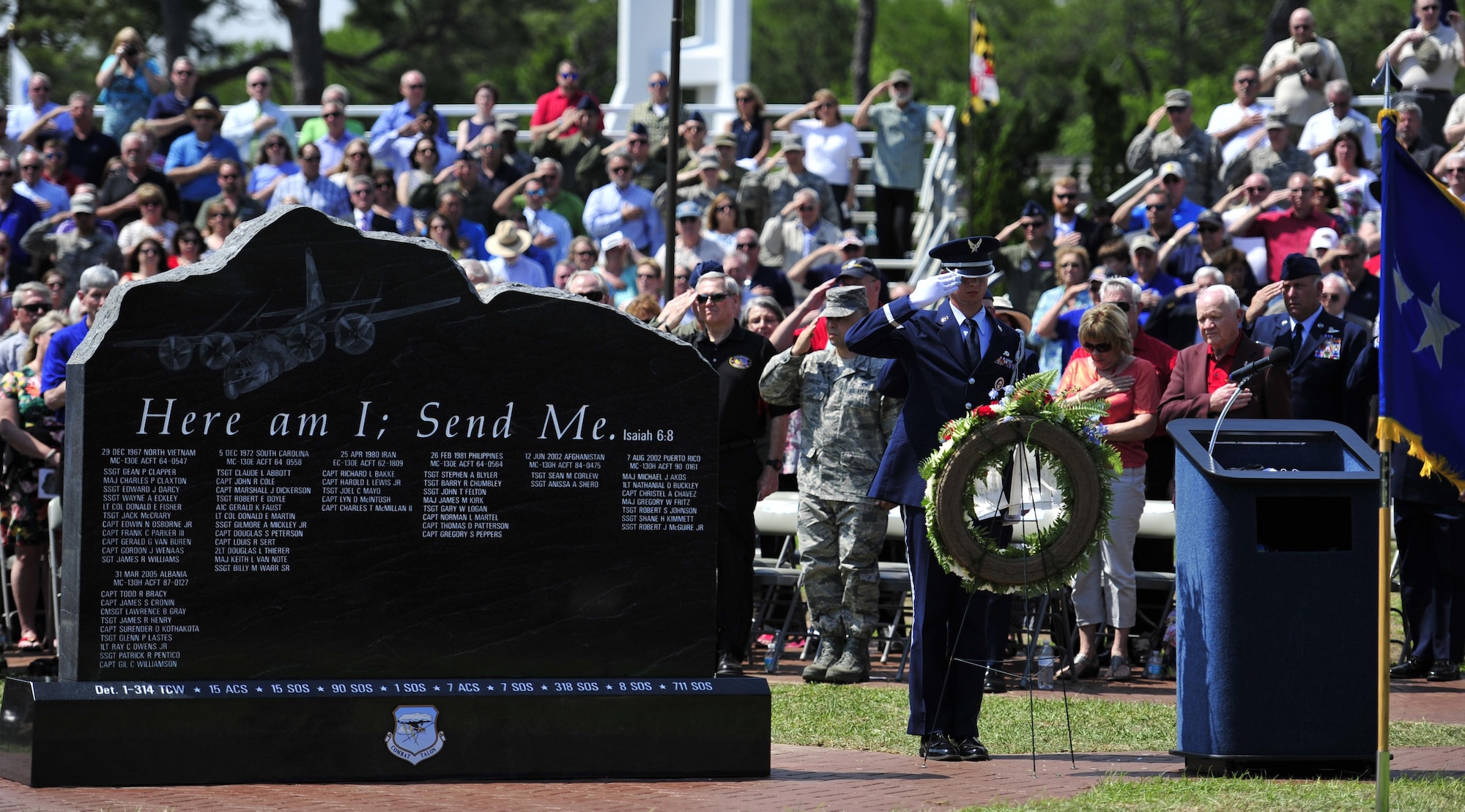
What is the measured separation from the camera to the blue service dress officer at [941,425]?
8266 millimetres

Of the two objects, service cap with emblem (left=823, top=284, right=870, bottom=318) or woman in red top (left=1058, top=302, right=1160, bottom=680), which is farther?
woman in red top (left=1058, top=302, right=1160, bottom=680)

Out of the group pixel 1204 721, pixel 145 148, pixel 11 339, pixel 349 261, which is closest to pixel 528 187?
pixel 145 148

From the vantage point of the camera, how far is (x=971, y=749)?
27.2ft

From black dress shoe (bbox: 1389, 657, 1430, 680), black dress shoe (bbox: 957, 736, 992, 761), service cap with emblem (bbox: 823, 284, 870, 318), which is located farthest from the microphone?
black dress shoe (bbox: 1389, 657, 1430, 680)

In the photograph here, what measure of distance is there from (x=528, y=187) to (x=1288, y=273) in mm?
8434

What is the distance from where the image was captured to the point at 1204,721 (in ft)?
25.2

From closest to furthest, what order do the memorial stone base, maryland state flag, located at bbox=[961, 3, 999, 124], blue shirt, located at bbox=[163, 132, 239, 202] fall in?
the memorial stone base, blue shirt, located at bbox=[163, 132, 239, 202], maryland state flag, located at bbox=[961, 3, 999, 124]

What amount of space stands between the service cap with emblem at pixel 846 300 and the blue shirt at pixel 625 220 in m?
7.23

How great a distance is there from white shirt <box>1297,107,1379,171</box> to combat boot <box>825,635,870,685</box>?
804cm

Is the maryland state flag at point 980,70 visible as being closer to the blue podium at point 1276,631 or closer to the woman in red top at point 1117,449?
the woman in red top at point 1117,449

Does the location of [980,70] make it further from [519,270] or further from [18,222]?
[18,222]

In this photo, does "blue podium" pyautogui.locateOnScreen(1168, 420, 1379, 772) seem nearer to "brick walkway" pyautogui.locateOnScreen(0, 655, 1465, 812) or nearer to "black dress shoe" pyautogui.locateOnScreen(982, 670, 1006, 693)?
→ "brick walkway" pyautogui.locateOnScreen(0, 655, 1465, 812)

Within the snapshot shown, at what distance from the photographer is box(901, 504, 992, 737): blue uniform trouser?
8266 mm

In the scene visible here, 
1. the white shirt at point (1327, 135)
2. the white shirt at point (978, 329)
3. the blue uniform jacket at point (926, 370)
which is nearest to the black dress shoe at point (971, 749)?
the blue uniform jacket at point (926, 370)
